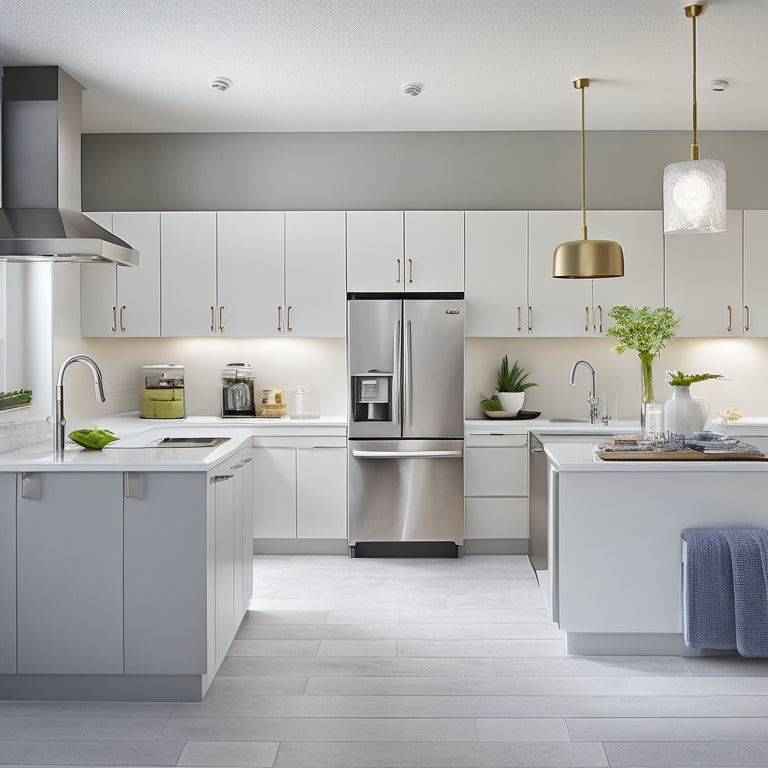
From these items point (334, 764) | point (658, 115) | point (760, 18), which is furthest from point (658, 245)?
point (334, 764)

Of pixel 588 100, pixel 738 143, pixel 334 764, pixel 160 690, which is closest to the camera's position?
pixel 334 764

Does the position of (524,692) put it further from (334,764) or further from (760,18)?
(760,18)

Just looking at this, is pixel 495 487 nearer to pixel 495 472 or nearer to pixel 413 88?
pixel 495 472

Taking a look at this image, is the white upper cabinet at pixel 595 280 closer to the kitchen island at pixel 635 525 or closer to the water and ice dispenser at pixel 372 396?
the water and ice dispenser at pixel 372 396

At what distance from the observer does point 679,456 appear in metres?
3.39

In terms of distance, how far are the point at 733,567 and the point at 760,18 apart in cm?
240

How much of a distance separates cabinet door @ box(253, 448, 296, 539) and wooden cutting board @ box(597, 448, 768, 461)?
2251 millimetres

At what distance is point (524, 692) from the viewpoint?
3.07 metres

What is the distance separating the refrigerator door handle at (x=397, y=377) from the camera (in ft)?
16.2

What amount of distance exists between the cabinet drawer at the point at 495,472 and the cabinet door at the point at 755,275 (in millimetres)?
1693

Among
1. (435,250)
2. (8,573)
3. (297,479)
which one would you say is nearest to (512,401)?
(435,250)

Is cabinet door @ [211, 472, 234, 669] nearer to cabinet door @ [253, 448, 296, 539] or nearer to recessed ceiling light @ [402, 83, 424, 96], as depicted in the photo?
cabinet door @ [253, 448, 296, 539]

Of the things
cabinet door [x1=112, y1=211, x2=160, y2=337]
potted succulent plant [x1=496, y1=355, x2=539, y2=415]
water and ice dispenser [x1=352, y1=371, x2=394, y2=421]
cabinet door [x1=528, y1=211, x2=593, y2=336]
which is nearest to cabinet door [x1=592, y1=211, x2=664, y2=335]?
cabinet door [x1=528, y1=211, x2=593, y2=336]

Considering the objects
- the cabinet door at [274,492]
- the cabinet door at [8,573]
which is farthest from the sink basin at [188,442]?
the cabinet door at [274,492]
